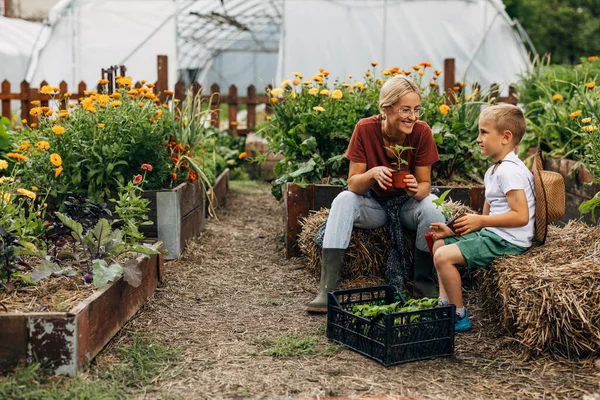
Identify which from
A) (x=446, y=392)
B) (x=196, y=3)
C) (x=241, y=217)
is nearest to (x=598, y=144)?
(x=446, y=392)

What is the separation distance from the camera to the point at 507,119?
318cm

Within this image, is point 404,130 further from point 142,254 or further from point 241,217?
point 241,217

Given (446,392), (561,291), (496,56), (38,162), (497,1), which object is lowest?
(446,392)

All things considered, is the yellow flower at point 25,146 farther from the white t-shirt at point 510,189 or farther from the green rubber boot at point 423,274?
the white t-shirt at point 510,189

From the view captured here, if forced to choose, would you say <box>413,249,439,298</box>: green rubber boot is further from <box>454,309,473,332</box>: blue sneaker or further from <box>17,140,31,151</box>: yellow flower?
<box>17,140,31,151</box>: yellow flower

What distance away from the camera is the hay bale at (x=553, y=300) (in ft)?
8.72

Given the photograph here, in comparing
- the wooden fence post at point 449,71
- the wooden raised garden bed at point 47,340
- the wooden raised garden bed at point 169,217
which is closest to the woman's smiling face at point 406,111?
the wooden raised garden bed at point 169,217

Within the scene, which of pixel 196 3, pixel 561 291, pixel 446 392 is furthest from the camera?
pixel 196 3

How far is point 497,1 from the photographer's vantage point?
Answer: 10.6 metres

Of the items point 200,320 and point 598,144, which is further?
point 598,144

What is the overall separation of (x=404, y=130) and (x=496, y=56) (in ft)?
25.8

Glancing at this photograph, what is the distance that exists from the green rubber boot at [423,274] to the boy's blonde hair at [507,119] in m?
0.79

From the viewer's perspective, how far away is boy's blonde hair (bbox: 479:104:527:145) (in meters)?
3.18

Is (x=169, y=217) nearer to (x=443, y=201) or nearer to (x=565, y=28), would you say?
(x=443, y=201)
